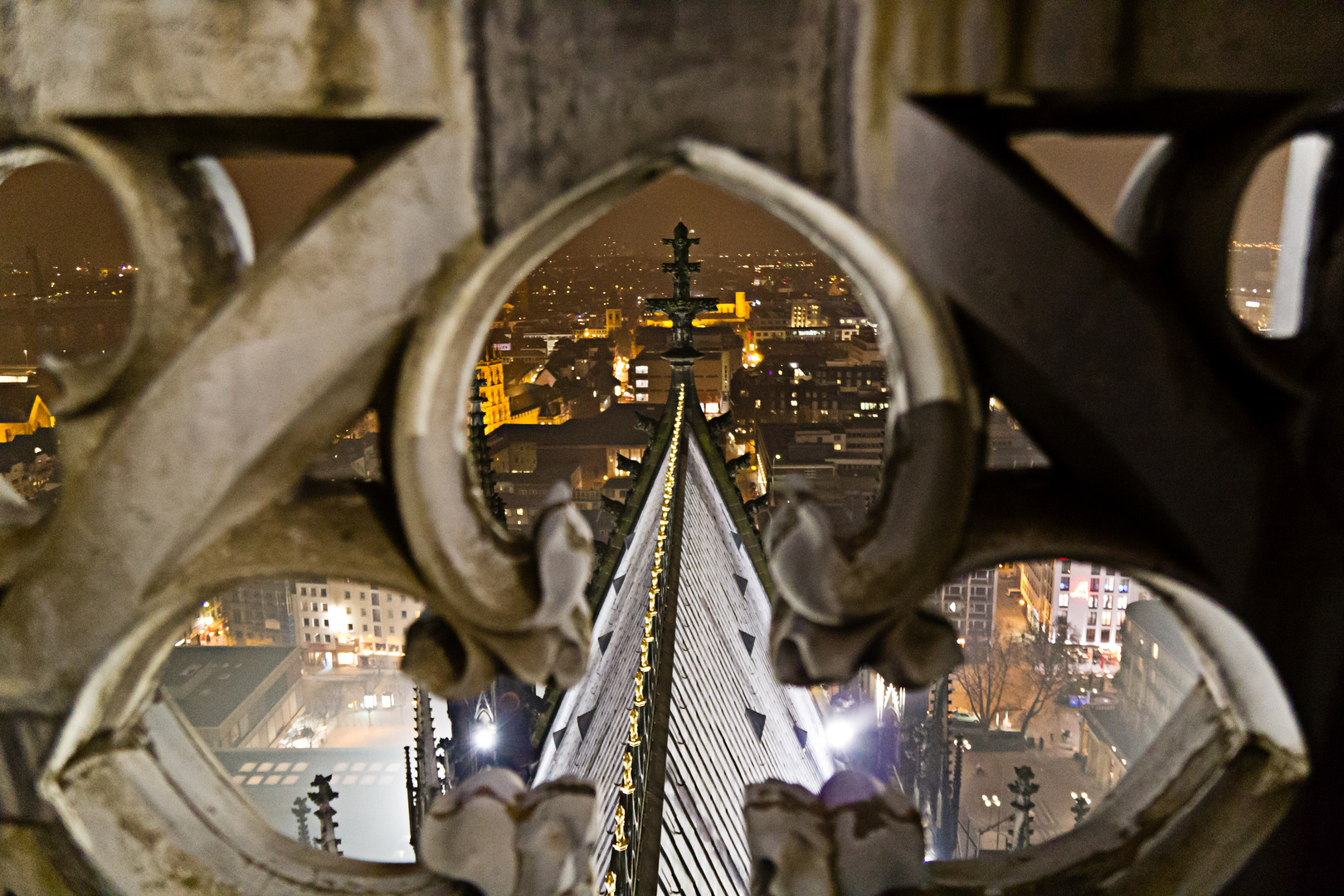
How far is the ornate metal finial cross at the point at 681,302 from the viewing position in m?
12.3

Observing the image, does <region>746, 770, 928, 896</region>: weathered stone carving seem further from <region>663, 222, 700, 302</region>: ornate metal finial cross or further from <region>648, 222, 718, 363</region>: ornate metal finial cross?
<region>663, 222, 700, 302</region>: ornate metal finial cross

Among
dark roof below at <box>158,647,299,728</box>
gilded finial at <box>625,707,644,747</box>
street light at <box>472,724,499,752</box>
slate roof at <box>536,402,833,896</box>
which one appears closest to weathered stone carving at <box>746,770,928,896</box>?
slate roof at <box>536,402,833,896</box>

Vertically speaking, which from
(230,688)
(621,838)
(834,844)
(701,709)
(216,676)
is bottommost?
(230,688)

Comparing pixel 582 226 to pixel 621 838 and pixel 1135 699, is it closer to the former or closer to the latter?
pixel 621 838

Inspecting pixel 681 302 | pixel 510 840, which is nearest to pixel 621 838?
pixel 510 840

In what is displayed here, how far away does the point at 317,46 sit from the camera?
6.08 ft

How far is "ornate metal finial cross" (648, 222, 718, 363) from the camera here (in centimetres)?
1225

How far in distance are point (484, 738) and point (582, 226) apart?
425 inches

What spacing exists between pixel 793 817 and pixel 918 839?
0.32 metres

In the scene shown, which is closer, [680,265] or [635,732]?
[635,732]

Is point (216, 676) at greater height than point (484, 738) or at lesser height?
lesser

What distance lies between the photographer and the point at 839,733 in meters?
14.9

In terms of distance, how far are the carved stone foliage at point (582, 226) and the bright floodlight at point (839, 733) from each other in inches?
504

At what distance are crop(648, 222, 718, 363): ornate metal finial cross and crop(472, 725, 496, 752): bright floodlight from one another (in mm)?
6022
